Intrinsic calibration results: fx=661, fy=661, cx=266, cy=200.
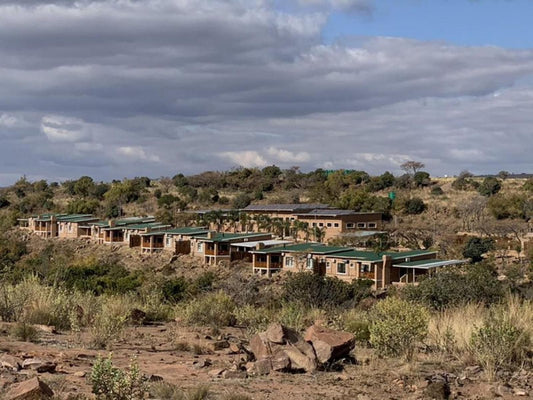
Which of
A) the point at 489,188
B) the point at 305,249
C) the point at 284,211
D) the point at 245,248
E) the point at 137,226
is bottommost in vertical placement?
the point at 245,248

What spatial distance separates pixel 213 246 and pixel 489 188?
3766cm

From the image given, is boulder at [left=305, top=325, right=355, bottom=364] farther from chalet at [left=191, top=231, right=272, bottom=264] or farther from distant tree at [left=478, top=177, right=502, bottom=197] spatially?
distant tree at [left=478, top=177, right=502, bottom=197]

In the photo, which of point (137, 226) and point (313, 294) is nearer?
point (313, 294)

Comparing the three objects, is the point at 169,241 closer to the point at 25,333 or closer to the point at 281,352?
the point at 25,333

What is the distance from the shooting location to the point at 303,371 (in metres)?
8.99

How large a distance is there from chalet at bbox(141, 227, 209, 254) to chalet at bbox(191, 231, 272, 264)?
1.09 metres

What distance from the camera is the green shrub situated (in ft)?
29.5

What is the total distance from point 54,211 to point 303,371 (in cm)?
8473

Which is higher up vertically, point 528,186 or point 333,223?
point 528,186

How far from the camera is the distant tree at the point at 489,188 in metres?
76.7

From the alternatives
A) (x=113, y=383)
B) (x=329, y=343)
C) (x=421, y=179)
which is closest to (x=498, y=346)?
(x=329, y=343)

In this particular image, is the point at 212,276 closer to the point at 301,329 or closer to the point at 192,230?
the point at 192,230

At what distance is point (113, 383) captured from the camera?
661 cm

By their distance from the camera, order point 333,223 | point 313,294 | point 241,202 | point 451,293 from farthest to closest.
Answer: point 241,202, point 333,223, point 313,294, point 451,293
